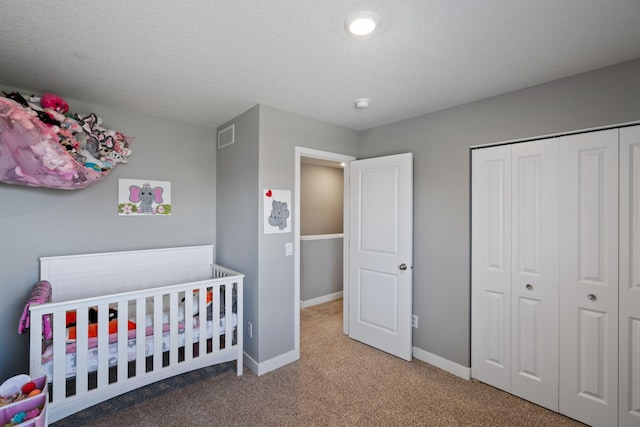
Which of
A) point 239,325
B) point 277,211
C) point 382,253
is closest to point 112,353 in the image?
point 239,325

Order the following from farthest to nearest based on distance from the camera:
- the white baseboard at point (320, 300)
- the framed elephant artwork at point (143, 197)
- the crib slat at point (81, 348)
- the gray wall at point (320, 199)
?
the gray wall at point (320, 199) → the white baseboard at point (320, 300) → the framed elephant artwork at point (143, 197) → the crib slat at point (81, 348)

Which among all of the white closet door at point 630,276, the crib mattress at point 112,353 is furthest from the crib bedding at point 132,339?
the white closet door at point 630,276

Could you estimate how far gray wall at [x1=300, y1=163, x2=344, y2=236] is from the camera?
4762 millimetres

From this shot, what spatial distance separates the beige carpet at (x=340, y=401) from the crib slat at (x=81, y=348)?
1.01ft

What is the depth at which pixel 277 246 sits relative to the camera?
263cm

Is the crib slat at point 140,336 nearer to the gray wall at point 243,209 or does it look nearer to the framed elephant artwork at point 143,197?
the gray wall at point 243,209

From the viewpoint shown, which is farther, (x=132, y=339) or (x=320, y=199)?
(x=320, y=199)

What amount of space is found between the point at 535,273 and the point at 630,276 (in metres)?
0.48

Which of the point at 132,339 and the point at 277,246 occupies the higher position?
the point at 277,246

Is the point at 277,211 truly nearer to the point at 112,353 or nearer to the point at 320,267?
the point at 112,353

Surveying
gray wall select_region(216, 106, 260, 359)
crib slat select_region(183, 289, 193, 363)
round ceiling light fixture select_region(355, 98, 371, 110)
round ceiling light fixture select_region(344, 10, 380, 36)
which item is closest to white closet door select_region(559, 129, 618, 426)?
round ceiling light fixture select_region(355, 98, 371, 110)

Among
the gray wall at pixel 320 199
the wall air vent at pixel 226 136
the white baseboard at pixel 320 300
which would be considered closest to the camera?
the wall air vent at pixel 226 136

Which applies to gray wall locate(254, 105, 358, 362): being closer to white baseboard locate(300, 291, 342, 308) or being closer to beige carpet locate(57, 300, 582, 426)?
beige carpet locate(57, 300, 582, 426)

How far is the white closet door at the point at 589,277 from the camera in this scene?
1822 mm
